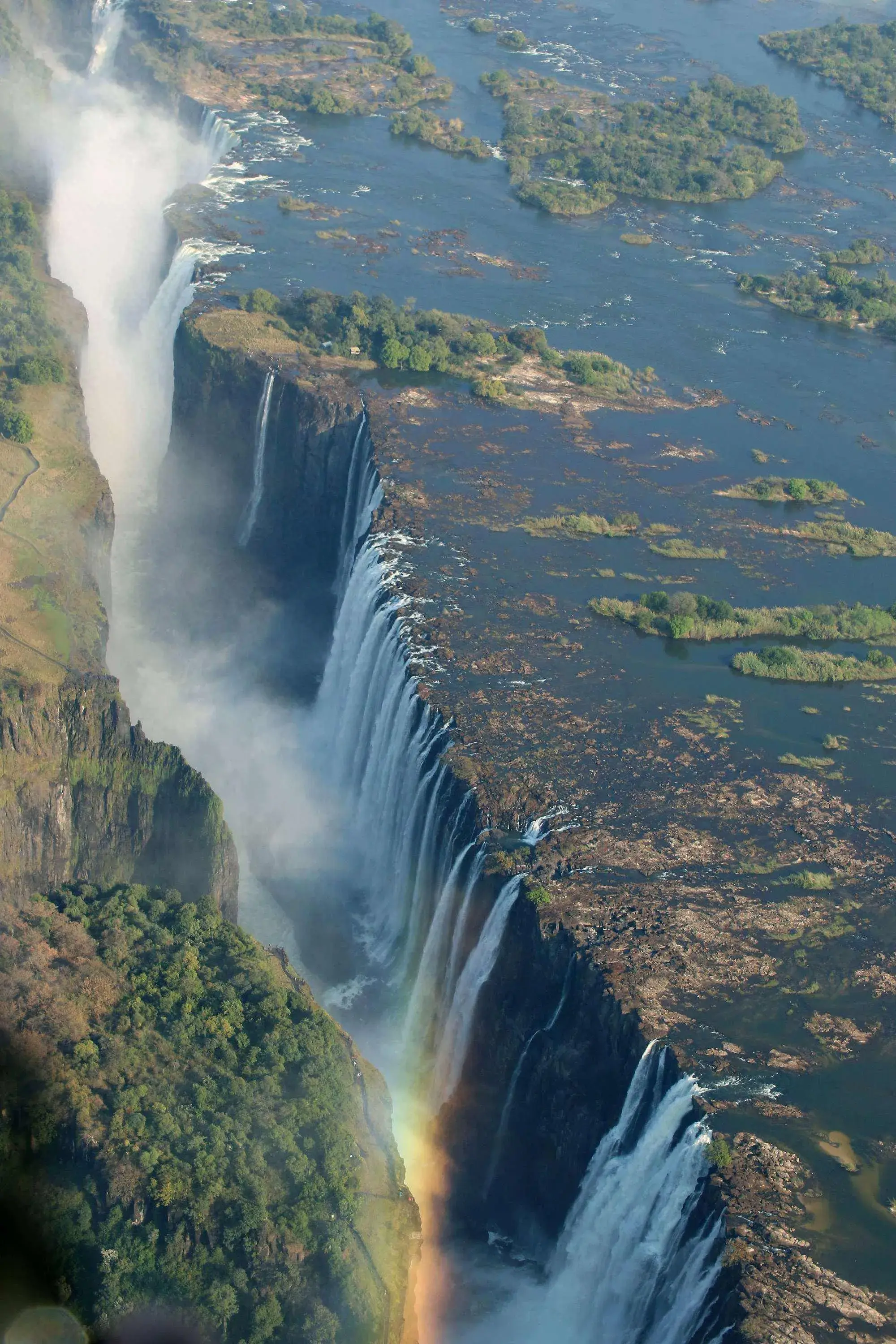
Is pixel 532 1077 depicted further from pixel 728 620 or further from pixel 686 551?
pixel 686 551

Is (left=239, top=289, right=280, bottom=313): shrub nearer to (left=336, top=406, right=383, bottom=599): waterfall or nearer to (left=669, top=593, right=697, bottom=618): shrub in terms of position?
(left=336, top=406, right=383, bottom=599): waterfall

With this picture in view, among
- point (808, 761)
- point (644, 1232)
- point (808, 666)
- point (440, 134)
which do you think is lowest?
point (644, 1232)

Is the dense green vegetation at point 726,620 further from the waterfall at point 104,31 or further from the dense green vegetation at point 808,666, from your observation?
the waterfall at point 104,31

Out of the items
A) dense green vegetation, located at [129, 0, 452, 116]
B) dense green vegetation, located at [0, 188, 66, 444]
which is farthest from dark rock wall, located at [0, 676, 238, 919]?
dense green vegetation, located at [129, 0, 452, 116]

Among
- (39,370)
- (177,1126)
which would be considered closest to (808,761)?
(177,1126)

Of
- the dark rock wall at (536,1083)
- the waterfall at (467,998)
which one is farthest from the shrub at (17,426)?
the dark rock wall at (536,1083)

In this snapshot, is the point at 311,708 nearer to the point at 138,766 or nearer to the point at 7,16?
the point at 138,766

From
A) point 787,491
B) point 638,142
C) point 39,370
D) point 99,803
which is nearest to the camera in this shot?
point 99,803
